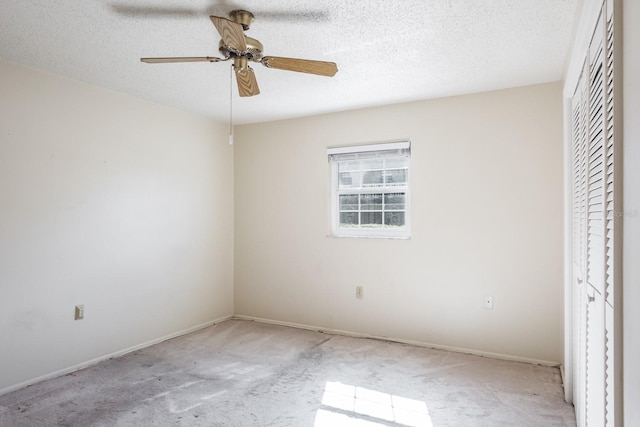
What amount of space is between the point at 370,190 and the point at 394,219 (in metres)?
0.38

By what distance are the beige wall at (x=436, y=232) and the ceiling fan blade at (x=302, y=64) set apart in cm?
172

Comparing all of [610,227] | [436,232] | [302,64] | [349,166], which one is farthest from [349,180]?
[610,227]

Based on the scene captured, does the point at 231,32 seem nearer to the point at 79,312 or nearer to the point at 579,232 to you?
the point at 579,232

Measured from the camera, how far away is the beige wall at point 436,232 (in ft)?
10.3

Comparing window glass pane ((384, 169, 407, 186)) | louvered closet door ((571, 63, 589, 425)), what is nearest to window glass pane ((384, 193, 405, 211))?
window glass pane ((384, 169, 407, 186))

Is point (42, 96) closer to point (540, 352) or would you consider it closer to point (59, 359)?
point (59, 359)

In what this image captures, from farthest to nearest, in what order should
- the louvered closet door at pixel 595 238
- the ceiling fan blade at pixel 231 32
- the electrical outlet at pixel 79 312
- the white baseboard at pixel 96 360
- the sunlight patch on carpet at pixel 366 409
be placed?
the electrical outlet at pixel 79 312
the white baseboard at pixel 96 360
the sunlight patch on carpet at pixel 366 409
the ceiling fan blade at pixel 231 32
the louvered closet door at pixel 595 238

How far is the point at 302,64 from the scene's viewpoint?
81.3 inches

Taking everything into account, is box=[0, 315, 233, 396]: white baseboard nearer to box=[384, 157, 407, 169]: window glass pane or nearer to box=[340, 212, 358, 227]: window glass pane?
box=[340, 212, 358, 227]: window glass pane

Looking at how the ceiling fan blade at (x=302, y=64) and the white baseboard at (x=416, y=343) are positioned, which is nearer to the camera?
the ceiling fan blade at (x=302, y=64)

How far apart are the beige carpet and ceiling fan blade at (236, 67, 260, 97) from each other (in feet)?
6.45

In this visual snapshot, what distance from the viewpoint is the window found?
3742mm

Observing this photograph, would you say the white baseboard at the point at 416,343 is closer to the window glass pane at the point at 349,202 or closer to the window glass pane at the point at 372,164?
the window glass pane at the point at 349,202

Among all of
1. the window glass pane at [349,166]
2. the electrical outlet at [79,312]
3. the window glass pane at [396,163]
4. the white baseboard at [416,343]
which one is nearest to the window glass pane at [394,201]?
the window glass pane at [396,163]
